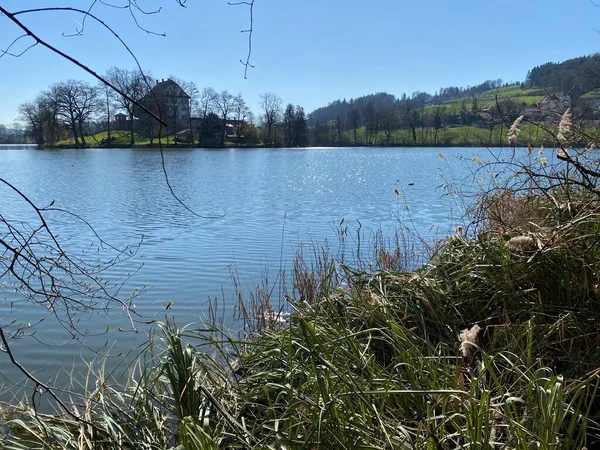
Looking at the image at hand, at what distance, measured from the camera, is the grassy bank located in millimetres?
2408

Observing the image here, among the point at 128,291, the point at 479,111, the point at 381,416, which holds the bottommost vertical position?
the point at 128,291

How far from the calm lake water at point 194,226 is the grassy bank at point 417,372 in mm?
2181

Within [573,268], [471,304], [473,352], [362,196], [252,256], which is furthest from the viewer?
[362,196]

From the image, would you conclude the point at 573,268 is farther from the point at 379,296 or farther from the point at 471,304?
the point at 379,296

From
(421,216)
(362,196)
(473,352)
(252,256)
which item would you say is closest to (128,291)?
(252,256)

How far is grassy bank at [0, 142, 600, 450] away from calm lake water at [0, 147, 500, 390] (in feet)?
7.15

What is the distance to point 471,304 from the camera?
368 centimetres

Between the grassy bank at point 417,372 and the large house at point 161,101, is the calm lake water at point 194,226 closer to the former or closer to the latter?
the grassy bank at point 417,372

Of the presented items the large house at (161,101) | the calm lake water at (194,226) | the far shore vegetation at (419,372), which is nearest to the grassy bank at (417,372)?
the far shore vegetation at (419,372)

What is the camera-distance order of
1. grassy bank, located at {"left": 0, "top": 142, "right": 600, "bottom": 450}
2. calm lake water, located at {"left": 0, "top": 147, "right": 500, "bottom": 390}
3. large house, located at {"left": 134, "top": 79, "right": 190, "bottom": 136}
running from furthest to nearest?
calm lake water, located at {"left": 0, "top": 147, "right": 500, "bottom": 390} → grassy bank, located at {"left": 0, "top": 142, "right": 600, "bottom": 450} → large house, located at {"left": 134, "top": 79, "right": 190, "bottom": 136}

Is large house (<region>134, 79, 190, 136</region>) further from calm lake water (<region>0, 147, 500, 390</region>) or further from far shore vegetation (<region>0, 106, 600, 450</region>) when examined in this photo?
calm lake water (<region>0, 147, 500, 390</region>)

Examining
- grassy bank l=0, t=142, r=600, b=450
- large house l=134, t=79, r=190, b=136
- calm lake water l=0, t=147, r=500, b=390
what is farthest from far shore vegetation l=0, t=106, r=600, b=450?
calm lake water l=0, t=147, r=500, b=390

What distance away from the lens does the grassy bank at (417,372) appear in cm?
241

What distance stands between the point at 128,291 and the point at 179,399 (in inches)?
211
